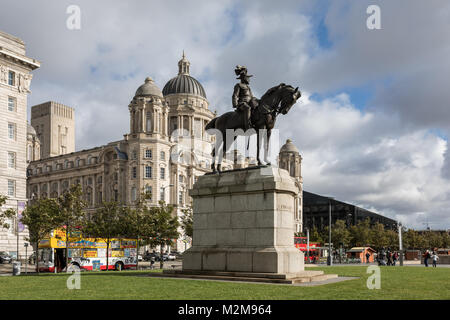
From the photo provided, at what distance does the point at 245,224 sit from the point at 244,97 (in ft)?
18.8

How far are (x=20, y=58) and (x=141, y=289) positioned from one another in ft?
201

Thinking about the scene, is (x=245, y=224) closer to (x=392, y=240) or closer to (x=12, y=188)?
(x=12, y=188)

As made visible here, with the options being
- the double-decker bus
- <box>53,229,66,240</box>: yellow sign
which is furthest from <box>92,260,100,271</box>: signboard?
<box>53,229,66,240</box>: yellow sign

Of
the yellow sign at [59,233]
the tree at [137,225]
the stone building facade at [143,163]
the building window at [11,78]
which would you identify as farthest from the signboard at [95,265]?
the stone building facade at [143,163]

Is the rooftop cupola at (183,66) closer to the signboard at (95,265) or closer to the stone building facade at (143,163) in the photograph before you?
the stone building facade at (143,163)

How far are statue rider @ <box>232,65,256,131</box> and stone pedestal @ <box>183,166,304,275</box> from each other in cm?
247

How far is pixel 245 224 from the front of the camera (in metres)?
20.2

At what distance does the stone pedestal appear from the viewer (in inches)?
767

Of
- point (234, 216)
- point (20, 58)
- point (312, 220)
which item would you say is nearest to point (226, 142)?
point (234, 216)

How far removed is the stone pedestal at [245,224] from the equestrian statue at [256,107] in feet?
5.68

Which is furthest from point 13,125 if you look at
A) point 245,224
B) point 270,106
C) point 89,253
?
point 245,224

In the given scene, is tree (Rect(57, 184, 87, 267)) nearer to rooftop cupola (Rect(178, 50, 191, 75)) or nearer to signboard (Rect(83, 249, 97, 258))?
signboard (Rect(83, 249, 97, 258))
